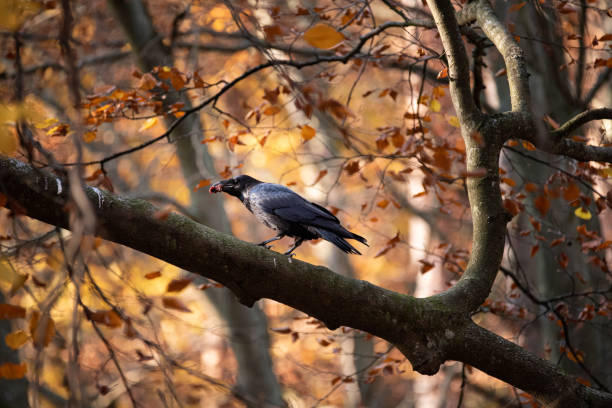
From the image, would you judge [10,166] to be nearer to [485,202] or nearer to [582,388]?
[485,202]

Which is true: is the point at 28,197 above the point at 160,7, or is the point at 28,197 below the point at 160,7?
below

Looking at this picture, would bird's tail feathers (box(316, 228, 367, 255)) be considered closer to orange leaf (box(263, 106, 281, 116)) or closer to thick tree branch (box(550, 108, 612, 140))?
orange leaf (box(263, 106, 281, 116))

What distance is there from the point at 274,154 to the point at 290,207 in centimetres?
218

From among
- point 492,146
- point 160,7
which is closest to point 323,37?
point 492,146

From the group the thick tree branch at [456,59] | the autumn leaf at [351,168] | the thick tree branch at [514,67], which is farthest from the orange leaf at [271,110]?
the thick tree branch at [514,67]

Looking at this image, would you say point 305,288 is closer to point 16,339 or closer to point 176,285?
point 176,285

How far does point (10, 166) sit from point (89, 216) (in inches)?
66.4

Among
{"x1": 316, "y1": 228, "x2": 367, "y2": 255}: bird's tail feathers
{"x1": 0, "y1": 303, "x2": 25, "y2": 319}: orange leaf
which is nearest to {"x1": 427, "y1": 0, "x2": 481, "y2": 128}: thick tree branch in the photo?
{"x1": 316, "y1": 228, "x2": 367, "y2": 255}: bird's tail feathers

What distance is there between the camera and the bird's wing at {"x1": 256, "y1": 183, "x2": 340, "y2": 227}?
14.6ft

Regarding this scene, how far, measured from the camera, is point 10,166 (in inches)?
102

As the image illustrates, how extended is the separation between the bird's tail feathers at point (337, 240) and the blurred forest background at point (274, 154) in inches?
25.3

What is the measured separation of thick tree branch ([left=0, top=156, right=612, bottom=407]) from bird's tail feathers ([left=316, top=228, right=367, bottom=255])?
0.81 metres

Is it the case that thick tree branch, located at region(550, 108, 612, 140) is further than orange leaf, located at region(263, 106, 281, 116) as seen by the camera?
No

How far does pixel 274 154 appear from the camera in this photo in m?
6.77
